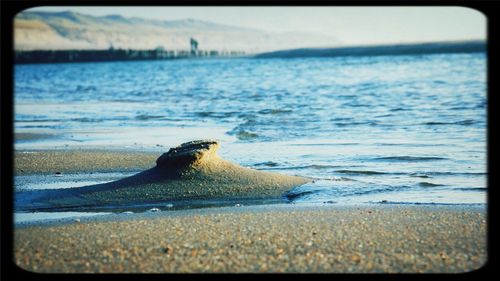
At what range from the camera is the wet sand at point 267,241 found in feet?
15.2

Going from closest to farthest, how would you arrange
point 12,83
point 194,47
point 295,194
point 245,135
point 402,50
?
point 12,83
point 295,194
point 245,135
point 402,50
point 194,47

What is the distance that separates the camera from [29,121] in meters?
19.0

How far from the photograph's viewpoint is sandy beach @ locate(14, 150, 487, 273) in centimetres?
463

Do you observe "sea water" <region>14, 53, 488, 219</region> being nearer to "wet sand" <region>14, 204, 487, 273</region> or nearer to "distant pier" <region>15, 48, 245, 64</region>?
"wet sand" <region>14, 204, 487, 273</region>

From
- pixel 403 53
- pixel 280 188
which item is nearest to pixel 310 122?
pixel 280 188

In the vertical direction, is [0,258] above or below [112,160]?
above

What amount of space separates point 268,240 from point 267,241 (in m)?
0.04

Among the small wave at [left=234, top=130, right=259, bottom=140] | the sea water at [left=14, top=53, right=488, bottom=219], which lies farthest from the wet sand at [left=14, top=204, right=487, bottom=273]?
the small wave at [left=234, top=130, right=259, bottom=140]

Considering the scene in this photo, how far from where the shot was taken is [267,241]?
5273mm

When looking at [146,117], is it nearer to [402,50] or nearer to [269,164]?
[269,164]

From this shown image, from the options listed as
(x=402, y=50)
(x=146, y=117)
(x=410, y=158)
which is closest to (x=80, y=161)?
(x=410, y=158)

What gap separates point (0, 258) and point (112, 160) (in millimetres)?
6860
